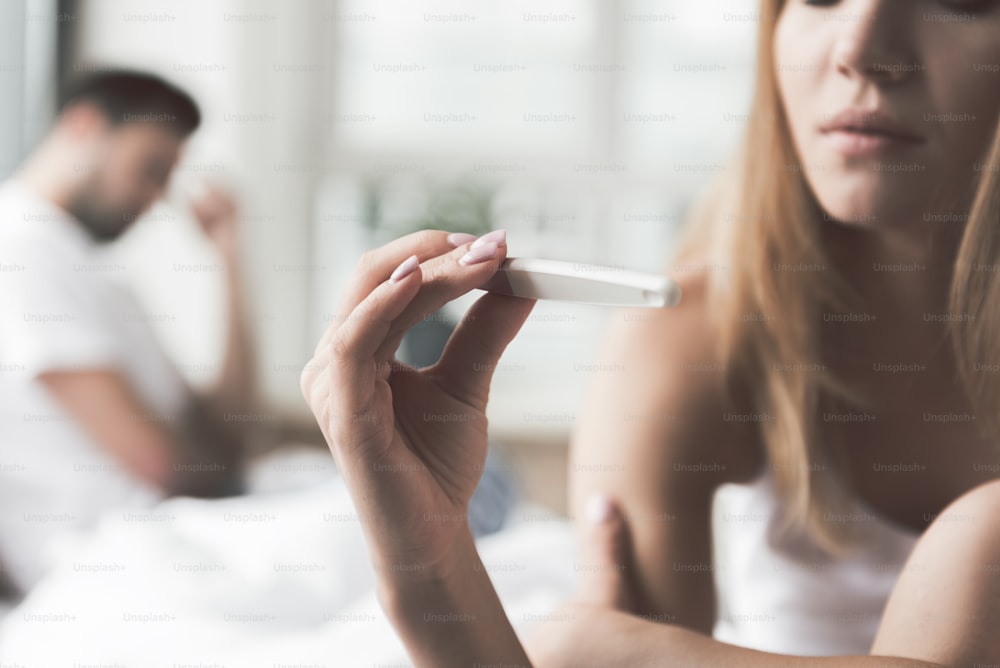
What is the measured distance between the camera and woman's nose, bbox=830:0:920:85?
66cm

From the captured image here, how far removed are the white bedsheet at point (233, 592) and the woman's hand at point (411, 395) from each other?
0.17m

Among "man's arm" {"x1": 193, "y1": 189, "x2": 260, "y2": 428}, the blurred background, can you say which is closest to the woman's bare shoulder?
"man's arm" {"x1": 193, "y1": 189, "x2": 260, "y2": 428}

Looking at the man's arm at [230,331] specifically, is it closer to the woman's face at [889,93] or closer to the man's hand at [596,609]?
the man's hand at [596,609]

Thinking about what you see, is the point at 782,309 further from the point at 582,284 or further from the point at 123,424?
the point at 123,424

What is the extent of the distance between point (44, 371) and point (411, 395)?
45.1 inches

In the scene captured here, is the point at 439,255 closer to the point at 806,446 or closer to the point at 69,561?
the point at 806,446

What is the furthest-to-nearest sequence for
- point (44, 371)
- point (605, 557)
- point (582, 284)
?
point (44, 371) → point (605, 557) → point (582, 284)

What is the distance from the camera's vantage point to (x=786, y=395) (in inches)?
32.1

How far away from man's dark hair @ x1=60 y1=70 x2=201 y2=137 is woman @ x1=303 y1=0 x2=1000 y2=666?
1.30 metres

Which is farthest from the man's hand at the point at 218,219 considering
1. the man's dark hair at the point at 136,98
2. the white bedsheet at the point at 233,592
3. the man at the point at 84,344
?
the white bedsheet at the point at 233,592

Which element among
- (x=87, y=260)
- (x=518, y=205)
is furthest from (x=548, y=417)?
(x=87, y=260)

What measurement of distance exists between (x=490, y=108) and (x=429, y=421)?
2.32 m

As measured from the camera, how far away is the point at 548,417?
2.65 metres

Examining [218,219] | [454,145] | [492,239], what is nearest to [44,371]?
[218,219]
